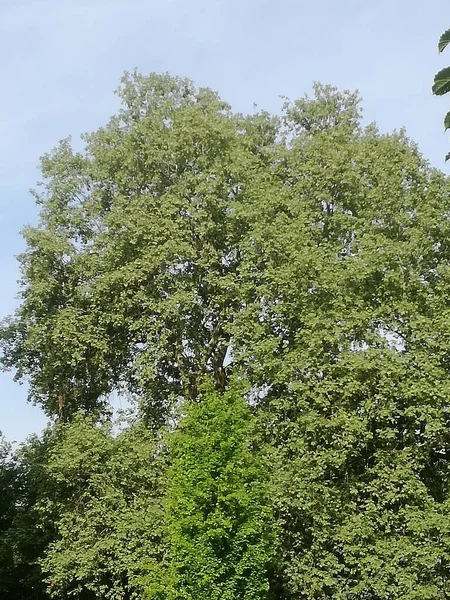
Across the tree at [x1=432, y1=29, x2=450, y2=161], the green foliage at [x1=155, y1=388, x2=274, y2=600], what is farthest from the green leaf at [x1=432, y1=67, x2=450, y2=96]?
the green foliage at [x1=155, y1=388, x2=274, y2=600]

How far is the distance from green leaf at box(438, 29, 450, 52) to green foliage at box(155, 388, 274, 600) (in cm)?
1642

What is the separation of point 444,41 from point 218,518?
16984 millimetres

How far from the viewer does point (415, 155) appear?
92.6 ft

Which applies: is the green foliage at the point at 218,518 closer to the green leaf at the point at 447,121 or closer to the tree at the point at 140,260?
the tree at the point at 140,260

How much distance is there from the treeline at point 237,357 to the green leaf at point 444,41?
1664 centimetres

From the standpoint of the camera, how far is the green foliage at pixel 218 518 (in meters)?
22.3

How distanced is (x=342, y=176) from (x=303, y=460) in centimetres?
1030

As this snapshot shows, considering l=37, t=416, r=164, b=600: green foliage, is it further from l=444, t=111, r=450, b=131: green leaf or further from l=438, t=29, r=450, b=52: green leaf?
Answer: l=438, t=29, r=450, b=52: green leaf

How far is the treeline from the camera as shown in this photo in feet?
76.1

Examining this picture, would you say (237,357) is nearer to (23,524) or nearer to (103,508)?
(103,508)

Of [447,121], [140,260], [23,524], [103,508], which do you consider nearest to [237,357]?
[140,260]

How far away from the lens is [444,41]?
777cm

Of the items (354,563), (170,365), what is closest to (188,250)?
(170,365)

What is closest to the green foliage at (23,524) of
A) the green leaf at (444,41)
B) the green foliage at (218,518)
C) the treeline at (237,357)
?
the treeline at (237,357)
